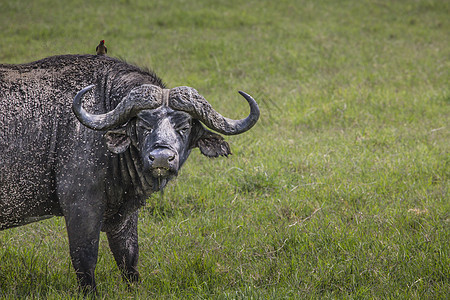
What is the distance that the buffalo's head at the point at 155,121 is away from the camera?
380 cm

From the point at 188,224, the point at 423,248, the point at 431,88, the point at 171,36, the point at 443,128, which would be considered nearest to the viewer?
the point at 423,248

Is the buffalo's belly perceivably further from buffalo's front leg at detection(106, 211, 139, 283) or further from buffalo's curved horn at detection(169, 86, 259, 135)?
buffalo's curved horn at detection(169, 86, 259, 135)

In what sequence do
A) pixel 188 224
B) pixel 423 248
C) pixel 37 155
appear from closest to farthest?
pixel 37 155, pixel 423 248, pixel 188 224

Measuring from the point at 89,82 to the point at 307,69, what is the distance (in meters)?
7.32

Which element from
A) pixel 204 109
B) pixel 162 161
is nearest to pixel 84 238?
pixel 162 161

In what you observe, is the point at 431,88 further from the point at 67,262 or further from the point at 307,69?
the point at 67,262

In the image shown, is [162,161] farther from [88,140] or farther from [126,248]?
[126,248]

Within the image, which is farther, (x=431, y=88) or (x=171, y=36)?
(x=171, y=36)

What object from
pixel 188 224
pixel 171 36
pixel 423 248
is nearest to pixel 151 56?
pixel 171 36

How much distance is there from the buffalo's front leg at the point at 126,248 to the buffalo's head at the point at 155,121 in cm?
84

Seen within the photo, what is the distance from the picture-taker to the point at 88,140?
13.6 feet

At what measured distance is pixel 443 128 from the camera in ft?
26.5

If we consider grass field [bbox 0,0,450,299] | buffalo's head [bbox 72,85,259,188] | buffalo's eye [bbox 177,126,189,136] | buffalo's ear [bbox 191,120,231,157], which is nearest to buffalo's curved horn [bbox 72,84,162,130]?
buffalo's head [bbox 72,85,259,188]

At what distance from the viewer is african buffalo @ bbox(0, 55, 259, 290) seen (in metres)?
3.95
